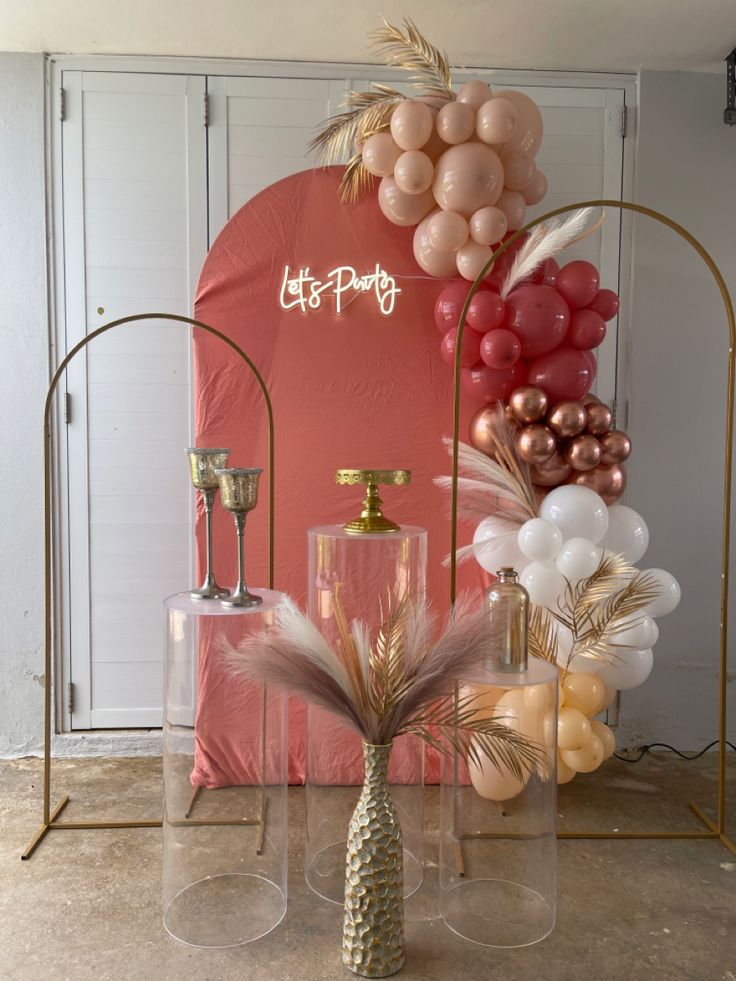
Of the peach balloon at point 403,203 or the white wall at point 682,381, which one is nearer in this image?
the peach balloon at point 403,203

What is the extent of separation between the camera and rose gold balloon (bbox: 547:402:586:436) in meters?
2.50

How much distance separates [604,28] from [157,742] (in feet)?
9.71

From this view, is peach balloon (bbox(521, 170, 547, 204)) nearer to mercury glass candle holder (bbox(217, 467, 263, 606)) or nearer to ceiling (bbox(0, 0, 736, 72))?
ceiling (bbox(0, 0, 736, 72))

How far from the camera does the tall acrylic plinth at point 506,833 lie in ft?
6.19

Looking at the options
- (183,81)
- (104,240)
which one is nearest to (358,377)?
(104,240)

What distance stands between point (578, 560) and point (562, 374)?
0.60 m

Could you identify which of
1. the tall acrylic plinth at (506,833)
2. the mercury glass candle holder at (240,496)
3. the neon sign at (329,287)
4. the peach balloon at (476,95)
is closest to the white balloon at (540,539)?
the tall acrylic plinth at (506,833)

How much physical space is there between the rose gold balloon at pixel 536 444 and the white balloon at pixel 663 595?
18.7 inches

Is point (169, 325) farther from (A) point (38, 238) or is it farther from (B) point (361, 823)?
(B) point (361, 823)

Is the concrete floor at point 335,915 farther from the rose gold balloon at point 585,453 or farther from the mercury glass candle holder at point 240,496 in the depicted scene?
the rose gold balloon at point 585,453

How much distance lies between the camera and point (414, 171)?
8.09ft

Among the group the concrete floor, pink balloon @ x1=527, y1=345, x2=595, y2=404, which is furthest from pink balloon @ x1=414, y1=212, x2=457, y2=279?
the concrete floor

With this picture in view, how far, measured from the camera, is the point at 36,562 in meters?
2.98

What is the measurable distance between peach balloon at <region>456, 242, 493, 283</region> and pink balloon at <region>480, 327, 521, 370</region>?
8.3 inches
